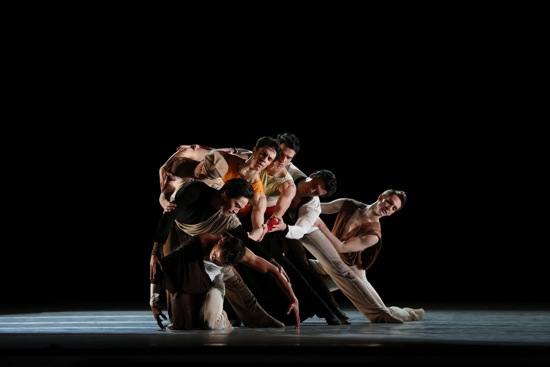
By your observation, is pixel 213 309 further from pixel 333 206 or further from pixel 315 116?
pixel 315 116

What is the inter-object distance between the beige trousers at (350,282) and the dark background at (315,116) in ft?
8.92

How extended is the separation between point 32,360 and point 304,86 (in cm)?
562

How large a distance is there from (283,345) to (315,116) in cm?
519

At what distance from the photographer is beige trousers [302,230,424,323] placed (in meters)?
7.18

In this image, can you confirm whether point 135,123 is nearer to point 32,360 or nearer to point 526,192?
point 526,192

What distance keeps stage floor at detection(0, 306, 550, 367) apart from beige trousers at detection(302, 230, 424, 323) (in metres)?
0.55

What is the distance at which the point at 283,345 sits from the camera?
498 cm

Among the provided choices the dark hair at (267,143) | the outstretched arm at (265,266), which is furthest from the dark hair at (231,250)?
the dark hair at (267,143)

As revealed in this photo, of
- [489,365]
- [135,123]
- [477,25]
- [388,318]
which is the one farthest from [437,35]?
[489,365]

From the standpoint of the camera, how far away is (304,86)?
32.7 ft

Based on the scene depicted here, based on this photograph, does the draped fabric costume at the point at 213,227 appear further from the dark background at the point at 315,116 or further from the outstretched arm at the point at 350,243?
the dark background at the point at 315,116

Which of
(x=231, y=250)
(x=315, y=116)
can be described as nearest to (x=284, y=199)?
(x=231, y=250)

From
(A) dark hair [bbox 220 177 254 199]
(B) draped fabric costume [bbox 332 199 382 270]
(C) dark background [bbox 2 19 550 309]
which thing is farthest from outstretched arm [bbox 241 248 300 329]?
(C) dark background [bbox 2 19 550 309]

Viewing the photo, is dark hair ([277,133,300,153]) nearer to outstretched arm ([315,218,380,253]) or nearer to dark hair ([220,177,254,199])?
outstretched arm ([315,218,380,253])
